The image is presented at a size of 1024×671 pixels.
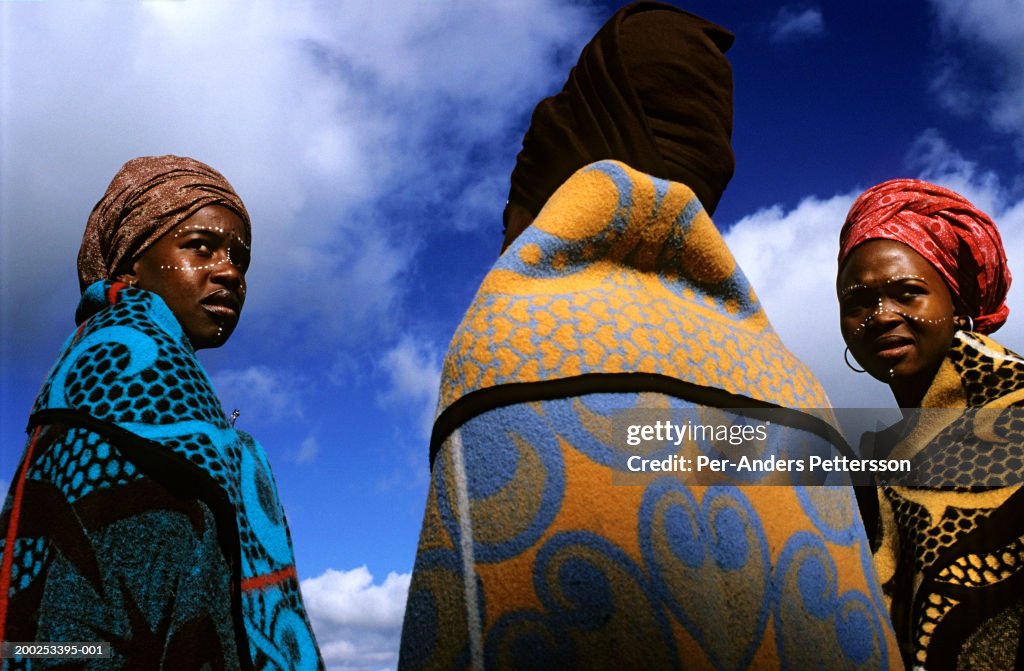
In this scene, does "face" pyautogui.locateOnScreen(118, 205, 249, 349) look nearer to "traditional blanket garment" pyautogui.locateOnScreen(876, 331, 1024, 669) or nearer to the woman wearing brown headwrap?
the woman wearing brown headwrap

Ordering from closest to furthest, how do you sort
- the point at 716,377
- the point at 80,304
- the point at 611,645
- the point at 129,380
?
the point at 611,645, the point at 716,377, the point at 129,380, the point at 80,304

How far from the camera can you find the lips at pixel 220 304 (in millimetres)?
2924

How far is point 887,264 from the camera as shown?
3246 millimetres

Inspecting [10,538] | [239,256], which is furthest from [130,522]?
[239,256]

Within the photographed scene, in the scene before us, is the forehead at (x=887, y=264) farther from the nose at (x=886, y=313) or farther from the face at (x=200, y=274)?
the face at (x=200, y=274)

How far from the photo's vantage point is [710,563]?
144 centimetres

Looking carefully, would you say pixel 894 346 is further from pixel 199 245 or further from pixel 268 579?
pixel 199 245

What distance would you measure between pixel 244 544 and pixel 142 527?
0.43 metres

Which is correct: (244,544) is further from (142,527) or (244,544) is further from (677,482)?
(677,482)

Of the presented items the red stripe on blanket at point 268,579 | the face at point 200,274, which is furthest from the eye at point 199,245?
the red stripe on blanket at point 268,579

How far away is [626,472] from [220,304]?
6.36ft

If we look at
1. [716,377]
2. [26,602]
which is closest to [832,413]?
[716,377]

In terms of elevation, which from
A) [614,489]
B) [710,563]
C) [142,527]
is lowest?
[710,563]

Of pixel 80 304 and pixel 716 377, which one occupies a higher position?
pixel 80 304
